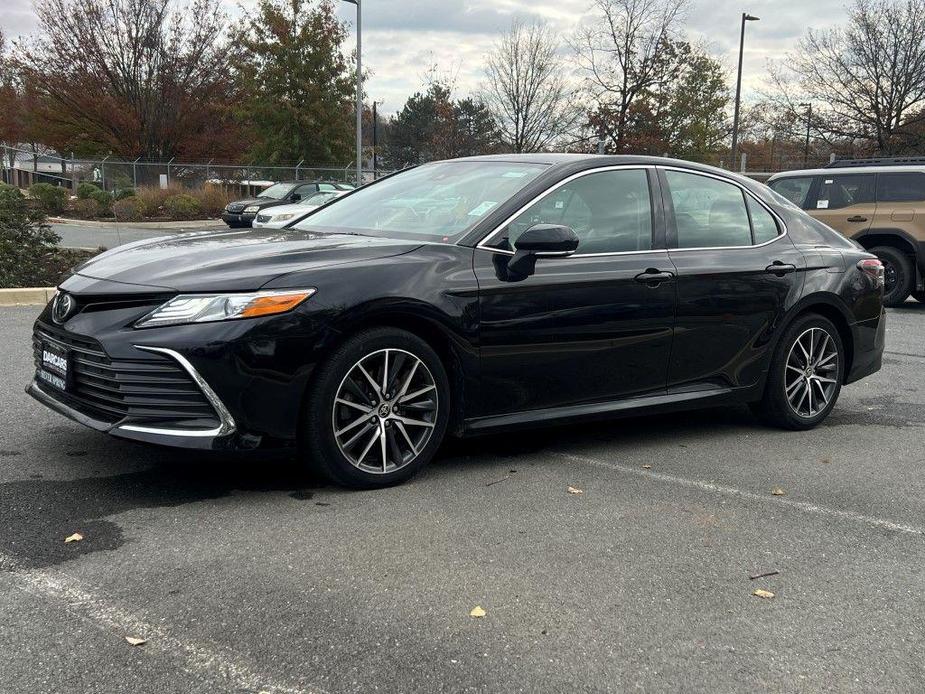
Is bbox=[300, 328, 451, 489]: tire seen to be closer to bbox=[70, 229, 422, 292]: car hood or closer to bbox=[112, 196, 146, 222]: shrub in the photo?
bbox=[70, 229, 422, 292]: car hood

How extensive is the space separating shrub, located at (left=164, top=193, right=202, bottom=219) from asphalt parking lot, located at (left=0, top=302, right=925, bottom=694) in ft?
79.5

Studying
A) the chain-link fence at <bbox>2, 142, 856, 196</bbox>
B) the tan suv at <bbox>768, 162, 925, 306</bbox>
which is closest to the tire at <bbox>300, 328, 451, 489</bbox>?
the tan suv at <bbox>768, 162, 925, 306</bbox>

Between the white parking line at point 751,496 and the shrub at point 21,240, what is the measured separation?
8172mm

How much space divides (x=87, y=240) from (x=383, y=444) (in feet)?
55.3

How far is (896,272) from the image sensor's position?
12.8 m

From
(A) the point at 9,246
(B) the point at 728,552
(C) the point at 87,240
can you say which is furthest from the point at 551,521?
(C) the point at 87,240

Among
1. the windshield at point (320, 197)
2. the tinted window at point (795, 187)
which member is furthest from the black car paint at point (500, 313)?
the windshield at point (320, 197)

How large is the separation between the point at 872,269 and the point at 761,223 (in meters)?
1.05

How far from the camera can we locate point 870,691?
2.69 metres

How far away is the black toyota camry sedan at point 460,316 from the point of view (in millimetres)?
3805

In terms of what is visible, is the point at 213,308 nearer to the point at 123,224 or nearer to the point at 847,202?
the point at 847,202

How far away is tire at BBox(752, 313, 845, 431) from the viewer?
18.7 ft

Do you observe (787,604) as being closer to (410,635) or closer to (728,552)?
(728,552)

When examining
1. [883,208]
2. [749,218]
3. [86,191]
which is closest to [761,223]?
[749,218]
